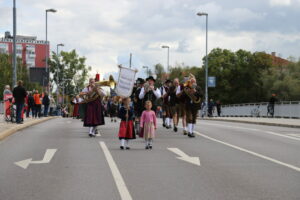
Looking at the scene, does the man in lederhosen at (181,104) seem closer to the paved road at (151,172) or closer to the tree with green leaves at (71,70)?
the paved road at (151,172)

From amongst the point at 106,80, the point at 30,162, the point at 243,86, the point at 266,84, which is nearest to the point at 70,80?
the point at 243,86

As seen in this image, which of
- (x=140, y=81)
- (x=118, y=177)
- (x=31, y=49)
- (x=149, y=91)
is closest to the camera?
(x=118, y=177)

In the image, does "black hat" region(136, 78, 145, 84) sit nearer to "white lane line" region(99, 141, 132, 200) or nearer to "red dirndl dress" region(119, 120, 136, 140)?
"red dirndl dress" region(119, 120, 136, 140)

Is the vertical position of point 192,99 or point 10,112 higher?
point 192,99

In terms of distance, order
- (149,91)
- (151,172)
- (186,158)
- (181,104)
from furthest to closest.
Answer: (181,104) → (149,91) → (186,158) → (151,172)

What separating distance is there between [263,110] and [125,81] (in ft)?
110

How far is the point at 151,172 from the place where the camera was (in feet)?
34.1

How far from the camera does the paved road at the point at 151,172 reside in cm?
820

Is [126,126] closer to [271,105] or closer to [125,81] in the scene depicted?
[125,81]

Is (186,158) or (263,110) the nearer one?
(186,158)

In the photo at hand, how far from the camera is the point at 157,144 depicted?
A: 1620 centimetres

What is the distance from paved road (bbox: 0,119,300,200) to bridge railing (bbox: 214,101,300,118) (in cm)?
2719

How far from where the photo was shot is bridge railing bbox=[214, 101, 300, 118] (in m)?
42.9

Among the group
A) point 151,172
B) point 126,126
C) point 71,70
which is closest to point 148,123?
point 126,126
